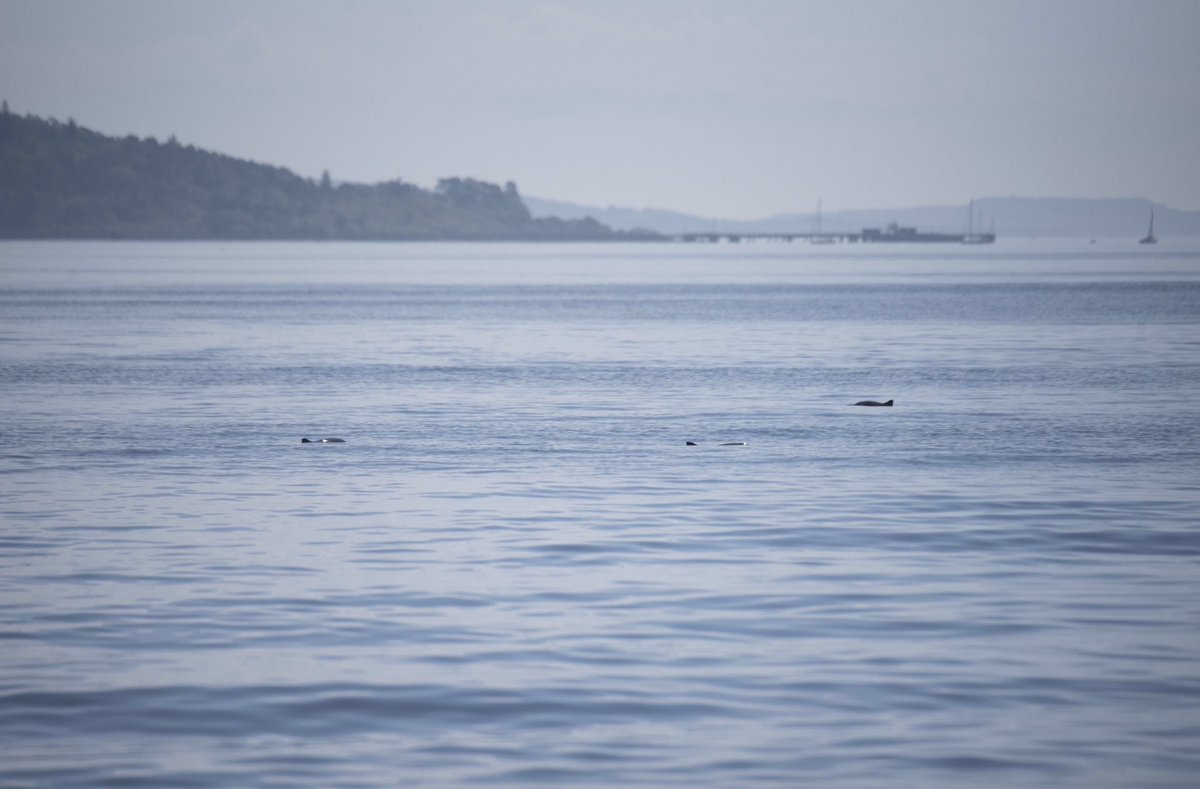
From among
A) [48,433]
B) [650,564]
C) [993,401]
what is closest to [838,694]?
[650,564]

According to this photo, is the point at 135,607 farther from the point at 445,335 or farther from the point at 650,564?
the point at 445,335

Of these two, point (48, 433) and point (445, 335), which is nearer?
point (48, 433)

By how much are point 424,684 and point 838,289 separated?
125 metres

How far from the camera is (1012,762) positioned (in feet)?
38.7

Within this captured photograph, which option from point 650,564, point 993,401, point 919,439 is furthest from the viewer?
point 993,401

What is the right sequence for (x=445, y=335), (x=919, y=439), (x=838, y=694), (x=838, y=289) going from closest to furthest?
1. (x=838, y=694)
2. (x=919, y=439)
3. (x=445, y=335)
4. (x=838, y=289)

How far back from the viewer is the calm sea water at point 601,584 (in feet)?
40.3

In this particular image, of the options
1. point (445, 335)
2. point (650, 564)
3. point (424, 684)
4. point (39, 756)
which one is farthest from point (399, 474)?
point (445, 335)

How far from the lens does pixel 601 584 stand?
59.1 ft

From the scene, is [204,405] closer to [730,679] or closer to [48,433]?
[48,433]

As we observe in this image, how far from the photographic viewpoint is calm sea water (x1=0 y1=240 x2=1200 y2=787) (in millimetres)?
12273

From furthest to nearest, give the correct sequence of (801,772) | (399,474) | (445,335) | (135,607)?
(445,335) < (399,474) < (135,607) < (801,772)

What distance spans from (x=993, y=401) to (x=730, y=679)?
2684cm

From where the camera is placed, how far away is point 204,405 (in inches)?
1554
